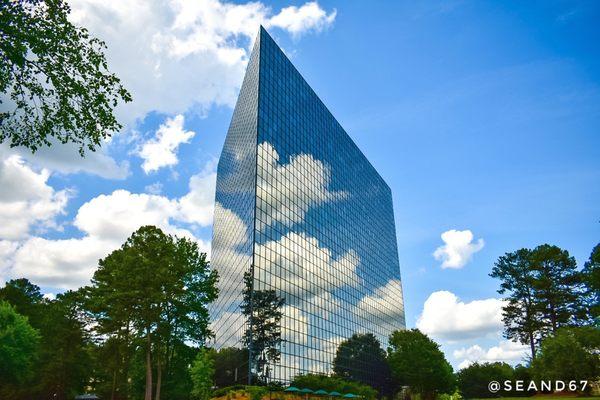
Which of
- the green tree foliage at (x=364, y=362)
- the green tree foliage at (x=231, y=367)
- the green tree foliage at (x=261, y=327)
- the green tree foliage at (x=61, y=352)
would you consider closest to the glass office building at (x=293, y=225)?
the green tree foliage at (x=261, y=327)

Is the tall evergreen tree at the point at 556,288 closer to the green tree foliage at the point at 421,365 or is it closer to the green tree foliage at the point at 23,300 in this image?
the green tree foliage at the point at 421,365

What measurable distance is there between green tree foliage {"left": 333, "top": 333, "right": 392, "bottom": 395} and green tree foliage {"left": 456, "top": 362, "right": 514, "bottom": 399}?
22.2 meters

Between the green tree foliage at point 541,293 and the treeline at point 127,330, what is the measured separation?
54742 millimetres

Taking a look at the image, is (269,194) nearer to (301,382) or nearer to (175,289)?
(175,289)

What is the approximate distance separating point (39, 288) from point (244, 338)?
195 feet

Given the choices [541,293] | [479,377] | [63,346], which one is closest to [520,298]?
[541,293]

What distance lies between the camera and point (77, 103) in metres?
15.1

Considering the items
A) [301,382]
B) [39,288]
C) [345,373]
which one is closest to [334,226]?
[345,373]

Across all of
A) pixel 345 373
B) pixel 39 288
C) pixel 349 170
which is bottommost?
pixel 345 373

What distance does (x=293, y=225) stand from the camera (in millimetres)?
61344

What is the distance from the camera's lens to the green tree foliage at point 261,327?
4656 centimetres

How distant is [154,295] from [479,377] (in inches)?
3575

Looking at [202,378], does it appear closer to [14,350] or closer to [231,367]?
[231,367]

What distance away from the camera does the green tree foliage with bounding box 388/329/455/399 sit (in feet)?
270
